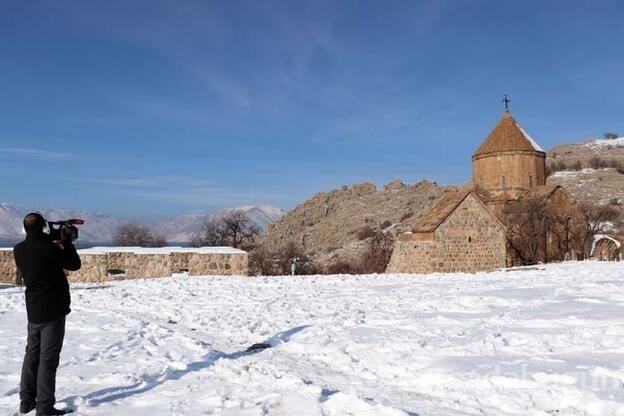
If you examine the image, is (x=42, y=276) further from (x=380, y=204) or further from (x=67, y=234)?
(x=380, y=204)

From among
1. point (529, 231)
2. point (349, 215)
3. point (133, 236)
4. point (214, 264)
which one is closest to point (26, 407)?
point (214, 264)

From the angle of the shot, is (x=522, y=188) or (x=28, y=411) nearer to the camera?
(x=28, y=411)

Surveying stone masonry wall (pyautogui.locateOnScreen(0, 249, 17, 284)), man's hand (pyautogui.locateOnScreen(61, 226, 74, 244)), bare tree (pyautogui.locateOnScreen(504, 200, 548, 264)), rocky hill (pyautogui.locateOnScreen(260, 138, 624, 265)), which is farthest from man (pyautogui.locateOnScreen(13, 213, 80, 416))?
rocky hill (pyautogui.locateOnScreen(260, 138, 624, 265))

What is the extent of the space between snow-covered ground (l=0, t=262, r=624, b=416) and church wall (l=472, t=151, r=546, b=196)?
2751cm

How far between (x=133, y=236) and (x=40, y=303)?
45377mm

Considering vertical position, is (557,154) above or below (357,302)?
above

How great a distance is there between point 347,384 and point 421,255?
1851cm

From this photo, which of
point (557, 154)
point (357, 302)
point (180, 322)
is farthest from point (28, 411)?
point (557, 154)

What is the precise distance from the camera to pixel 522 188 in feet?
128

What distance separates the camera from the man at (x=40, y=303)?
5301 millimetres

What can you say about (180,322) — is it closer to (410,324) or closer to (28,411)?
(410,324)

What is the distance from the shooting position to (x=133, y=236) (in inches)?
1923

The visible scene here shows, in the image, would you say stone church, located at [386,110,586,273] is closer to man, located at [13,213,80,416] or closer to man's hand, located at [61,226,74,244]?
man's hand, located at [61,226,74,244]

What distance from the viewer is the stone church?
78.7ft
